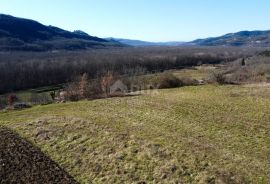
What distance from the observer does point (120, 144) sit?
27.4m

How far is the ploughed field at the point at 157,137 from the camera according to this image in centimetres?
2286

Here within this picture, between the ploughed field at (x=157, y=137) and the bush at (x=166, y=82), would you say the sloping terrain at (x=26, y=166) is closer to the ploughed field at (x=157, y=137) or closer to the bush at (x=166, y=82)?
the ploughed field at (x=157, y=137)

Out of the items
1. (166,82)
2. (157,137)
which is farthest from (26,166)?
(166,82)

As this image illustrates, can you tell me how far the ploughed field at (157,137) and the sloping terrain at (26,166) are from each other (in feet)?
2.81

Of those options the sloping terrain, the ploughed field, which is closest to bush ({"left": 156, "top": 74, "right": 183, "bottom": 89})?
the ploughed field

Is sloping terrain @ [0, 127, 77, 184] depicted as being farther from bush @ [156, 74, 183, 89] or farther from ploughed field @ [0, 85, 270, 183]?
bush @ [156, 74, 183, 89]

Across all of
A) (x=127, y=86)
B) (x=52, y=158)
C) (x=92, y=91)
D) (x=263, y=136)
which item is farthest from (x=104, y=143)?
(x=127, y=86)

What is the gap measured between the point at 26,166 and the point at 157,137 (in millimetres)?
8730

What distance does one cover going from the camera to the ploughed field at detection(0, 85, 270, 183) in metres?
22.9

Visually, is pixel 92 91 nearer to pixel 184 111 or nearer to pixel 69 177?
pixel 184 111

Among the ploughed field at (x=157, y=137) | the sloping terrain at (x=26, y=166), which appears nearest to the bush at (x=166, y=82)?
the ploughed field at (x=157, y=137)

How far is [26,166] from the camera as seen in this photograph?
2480cm

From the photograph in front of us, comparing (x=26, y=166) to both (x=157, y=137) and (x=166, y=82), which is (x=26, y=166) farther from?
(x=166, y=82)

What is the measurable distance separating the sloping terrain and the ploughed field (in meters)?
0.86
